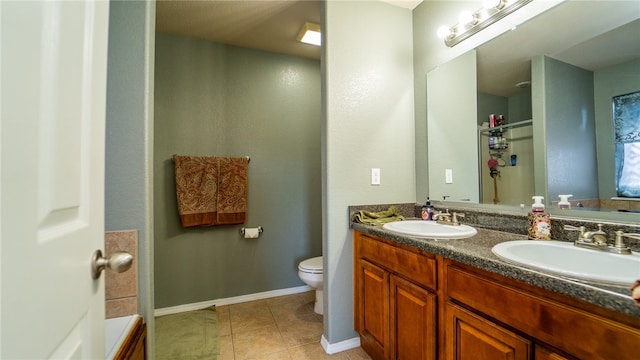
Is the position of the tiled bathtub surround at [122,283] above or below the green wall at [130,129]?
below

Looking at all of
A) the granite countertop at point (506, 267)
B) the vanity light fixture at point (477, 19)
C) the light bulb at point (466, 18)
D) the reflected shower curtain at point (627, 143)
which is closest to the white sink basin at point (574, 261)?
the granite countertop at point (506, 267)

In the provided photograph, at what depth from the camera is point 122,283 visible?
0.99m

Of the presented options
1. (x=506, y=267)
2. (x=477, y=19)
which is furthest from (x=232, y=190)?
(x=477, y=19)

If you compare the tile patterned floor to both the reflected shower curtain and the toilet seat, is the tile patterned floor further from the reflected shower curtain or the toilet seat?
the reflected shower curtain

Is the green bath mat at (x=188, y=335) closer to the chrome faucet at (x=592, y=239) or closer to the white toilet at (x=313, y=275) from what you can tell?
the white toilet at (x=313, y=275)

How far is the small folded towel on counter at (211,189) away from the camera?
2.21 m

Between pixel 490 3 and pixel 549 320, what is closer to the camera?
pixel 549 320

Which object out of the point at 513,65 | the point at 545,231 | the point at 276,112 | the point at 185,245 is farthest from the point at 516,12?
the point at 185,245

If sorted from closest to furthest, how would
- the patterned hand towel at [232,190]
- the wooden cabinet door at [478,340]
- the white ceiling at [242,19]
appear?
the wooden cabinet door at [478,340], the white ceiling at [242,19], the patterned hand towel at [232,190]

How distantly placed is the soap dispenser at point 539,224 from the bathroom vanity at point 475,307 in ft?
0.32

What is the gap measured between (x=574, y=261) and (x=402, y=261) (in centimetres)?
64

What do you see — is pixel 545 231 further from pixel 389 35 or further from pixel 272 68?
pixel 272 68

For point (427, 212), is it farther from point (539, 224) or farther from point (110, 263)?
point (110, 263)

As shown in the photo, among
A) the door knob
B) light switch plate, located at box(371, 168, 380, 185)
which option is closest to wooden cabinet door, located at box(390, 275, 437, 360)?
light switch plate, located at box(371, 168, 380, 185)
